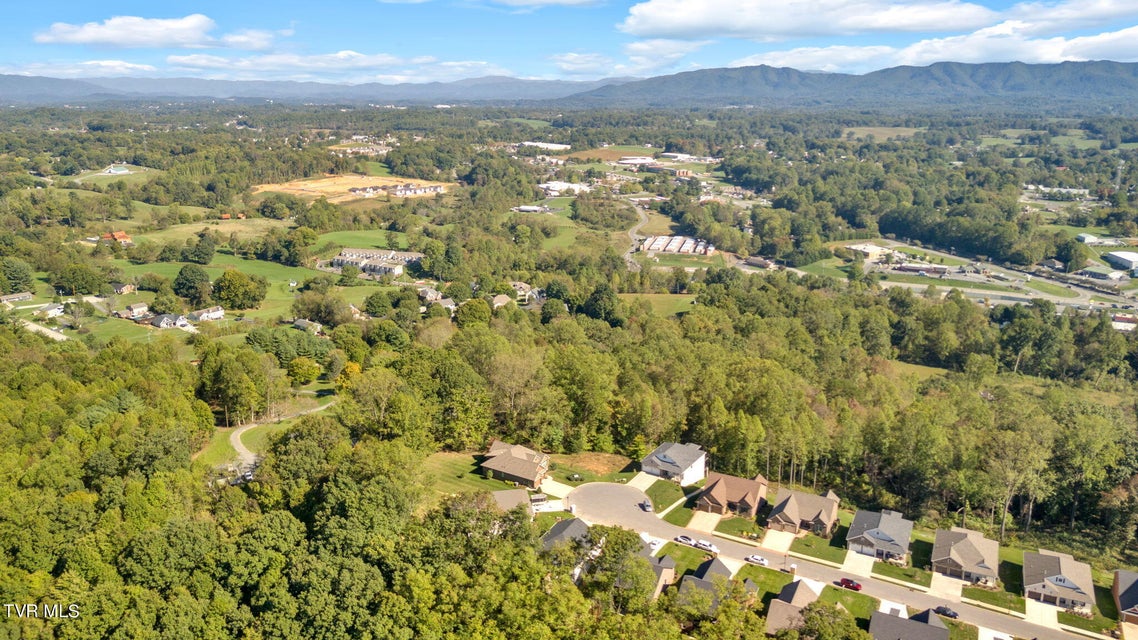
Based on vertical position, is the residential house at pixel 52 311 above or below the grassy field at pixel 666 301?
above

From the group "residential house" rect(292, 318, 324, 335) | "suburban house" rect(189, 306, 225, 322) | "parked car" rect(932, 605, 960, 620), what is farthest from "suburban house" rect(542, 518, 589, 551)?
"suburban house" rect(189, 306, 225, 322)

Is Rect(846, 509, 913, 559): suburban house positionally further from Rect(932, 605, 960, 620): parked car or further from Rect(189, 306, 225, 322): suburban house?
Rect(189, 306, 225, 322): suburban house

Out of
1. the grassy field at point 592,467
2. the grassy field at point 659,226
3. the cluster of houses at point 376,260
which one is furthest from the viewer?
the grassy field at point 659,226

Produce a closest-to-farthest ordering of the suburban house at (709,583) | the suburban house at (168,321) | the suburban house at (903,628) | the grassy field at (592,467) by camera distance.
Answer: the suburban house at (709,583) < the suburban house at (903,628) < the grassy field at (592,467) < the suburban house at (168,321)

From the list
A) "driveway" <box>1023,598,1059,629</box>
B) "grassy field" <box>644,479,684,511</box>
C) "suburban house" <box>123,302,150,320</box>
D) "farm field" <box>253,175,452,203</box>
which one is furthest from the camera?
"farm field" <box>253,175,452,203</box>

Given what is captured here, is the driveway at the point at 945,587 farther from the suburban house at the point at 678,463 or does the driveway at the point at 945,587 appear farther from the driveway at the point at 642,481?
the driveway at the point at 642,481

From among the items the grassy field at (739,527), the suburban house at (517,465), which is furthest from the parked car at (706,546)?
the suburban house at (517,465)
